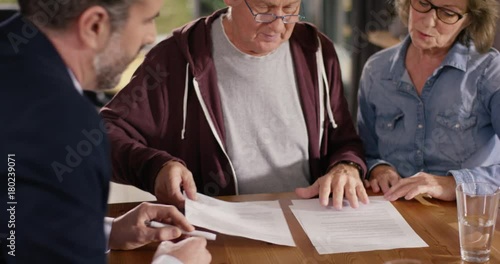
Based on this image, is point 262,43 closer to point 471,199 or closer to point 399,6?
point 399,6

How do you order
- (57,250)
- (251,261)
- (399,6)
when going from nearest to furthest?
(57,250) < (251,261) < (399,6)

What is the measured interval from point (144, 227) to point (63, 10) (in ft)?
1.77

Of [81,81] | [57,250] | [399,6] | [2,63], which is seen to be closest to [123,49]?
[81,81]

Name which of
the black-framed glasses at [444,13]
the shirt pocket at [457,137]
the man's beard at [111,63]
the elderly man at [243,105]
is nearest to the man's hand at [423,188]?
the elderly man at [243,105]

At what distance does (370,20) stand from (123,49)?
3.38 m

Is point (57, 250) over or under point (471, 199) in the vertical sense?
over

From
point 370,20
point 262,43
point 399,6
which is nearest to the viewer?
point 262,43

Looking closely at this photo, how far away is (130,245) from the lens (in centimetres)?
136

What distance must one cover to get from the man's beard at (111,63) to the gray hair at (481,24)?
3.70 ft

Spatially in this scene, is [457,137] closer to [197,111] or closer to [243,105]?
[243,105]

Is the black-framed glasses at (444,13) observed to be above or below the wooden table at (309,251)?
above

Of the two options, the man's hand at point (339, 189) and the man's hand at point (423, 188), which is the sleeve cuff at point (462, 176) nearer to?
the man's hand at point (423, 188)

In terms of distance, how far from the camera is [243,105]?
1928mm

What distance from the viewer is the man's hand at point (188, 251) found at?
1.25 meters
